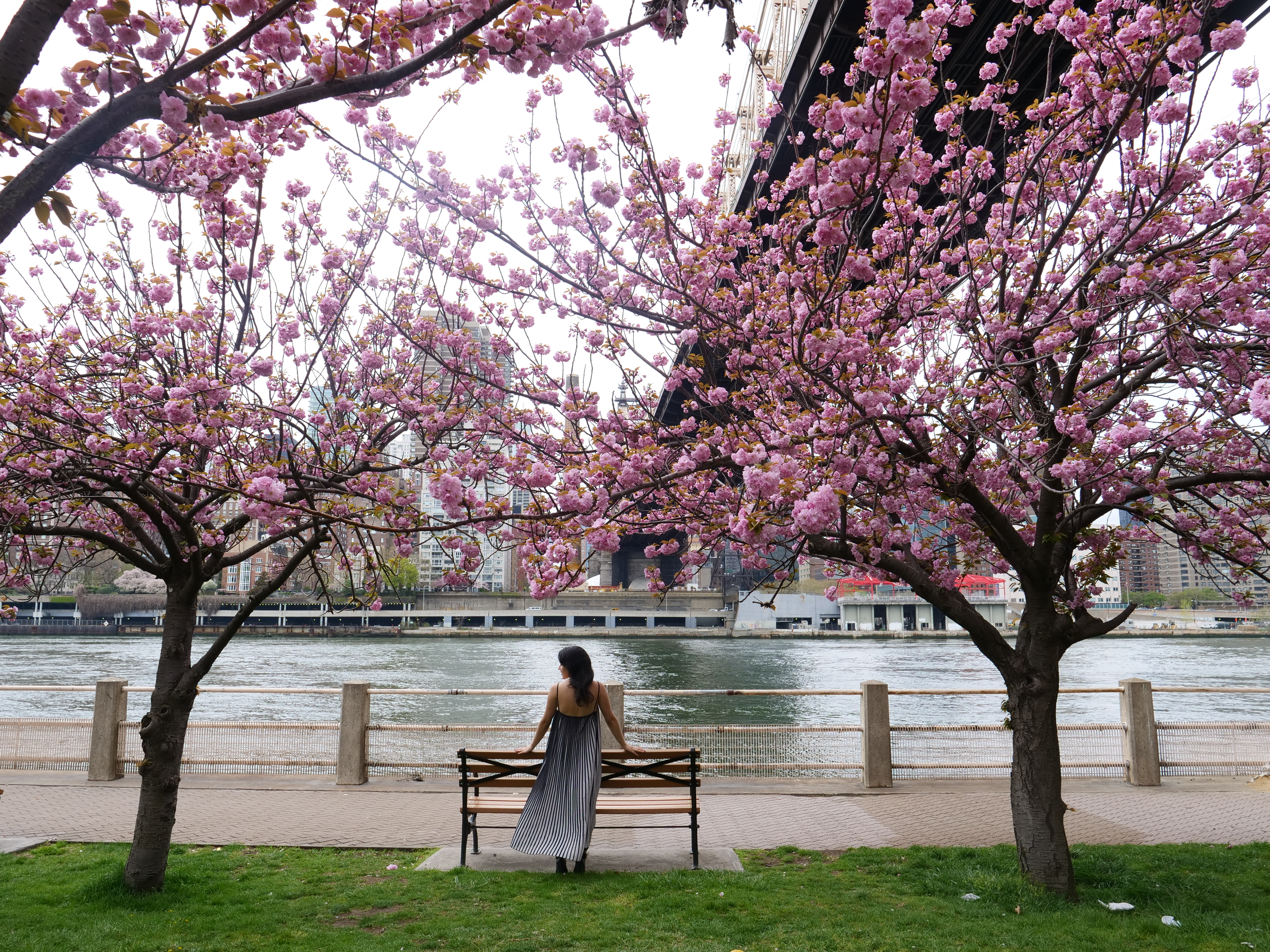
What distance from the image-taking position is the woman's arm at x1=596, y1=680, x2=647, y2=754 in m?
6.10

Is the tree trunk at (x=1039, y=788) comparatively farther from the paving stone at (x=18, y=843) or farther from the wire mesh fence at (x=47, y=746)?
the wire mesh fence at (x=47, y=746)

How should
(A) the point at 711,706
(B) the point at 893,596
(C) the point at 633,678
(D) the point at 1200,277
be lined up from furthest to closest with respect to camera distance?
(B) the point at 893,596 < (C) the point at 633,678 < (A) the point at 711,706 < (D) the point at 1200,277

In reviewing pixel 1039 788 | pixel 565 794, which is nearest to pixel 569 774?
pixel 565 794

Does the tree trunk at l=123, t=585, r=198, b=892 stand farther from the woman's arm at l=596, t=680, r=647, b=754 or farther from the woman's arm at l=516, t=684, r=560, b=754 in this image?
the woman's arm at l=596, t=680, r=647, b=754

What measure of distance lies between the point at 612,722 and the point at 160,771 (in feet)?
9.89

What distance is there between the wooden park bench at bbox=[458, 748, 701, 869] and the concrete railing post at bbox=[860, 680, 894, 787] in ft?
11.6

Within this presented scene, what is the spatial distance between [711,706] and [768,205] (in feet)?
74.8

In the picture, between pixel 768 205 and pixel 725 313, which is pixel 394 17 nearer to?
pixel 725 313

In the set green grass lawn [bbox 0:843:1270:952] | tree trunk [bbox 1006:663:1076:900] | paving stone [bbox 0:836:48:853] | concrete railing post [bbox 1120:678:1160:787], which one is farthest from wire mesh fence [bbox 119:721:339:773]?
concrete railing post [bbox 1120:678:1160:787]

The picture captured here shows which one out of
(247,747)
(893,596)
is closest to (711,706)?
(247,747)

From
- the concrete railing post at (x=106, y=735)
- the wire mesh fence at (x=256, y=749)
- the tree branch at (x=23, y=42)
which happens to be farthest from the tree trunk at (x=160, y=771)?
the concrete railing post at (x=106, y=735)

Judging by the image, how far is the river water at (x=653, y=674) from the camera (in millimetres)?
27266

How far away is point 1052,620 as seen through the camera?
5852 millimetres

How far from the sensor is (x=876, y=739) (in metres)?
9.58
